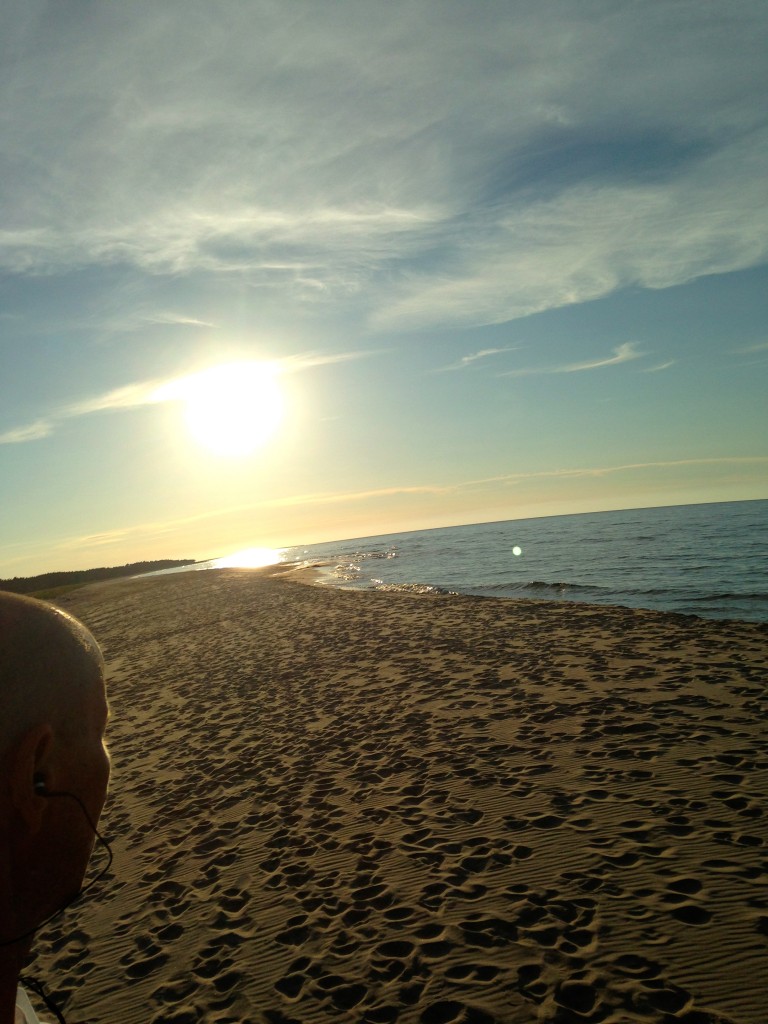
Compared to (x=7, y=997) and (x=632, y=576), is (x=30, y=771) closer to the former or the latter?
(x=7, y=997)

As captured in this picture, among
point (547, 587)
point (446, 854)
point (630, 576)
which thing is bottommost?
point (630, 576)

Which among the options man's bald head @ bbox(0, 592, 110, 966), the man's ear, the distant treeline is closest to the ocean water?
man's bald head @ bbox(0, 592, 110, 966)

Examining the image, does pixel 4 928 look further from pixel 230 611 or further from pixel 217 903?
pixel 230 611

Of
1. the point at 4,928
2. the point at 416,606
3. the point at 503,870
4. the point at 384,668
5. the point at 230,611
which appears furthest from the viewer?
the point at 230,611

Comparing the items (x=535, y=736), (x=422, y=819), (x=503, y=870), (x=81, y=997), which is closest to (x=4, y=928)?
(x=81, y=997)

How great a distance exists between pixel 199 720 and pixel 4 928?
526 inches

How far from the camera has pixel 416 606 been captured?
90.8 ft

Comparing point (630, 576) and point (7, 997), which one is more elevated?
point (7, 997)

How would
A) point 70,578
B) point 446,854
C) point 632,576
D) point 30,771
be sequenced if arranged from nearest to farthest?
point 30,771 < point 446,854 < point 632,576 < point 70,578

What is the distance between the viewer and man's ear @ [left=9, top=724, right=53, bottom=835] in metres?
1.42

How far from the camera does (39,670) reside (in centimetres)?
152

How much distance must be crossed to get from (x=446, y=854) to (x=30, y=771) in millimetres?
6298

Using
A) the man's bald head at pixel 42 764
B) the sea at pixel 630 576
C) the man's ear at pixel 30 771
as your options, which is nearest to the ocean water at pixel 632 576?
the sea at pixel 630 576

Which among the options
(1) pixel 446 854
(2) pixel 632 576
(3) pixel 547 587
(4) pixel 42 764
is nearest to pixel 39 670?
(4) pixel 42 764
